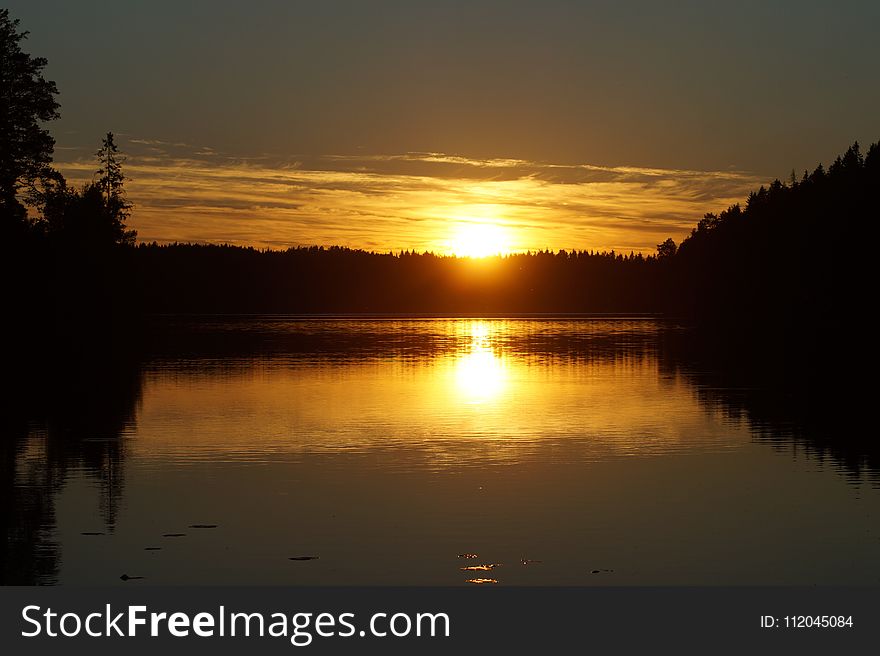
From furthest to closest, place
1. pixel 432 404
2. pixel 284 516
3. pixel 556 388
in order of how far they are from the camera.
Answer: pixel 556 388, pixel 432 404, pixel 284 516

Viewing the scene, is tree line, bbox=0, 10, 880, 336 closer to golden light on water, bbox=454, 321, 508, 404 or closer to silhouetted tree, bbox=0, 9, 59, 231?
silhouetted tree, bbox=0, 9, 59, 231

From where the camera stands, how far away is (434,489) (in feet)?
68.0

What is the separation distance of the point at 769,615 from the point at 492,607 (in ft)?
10.3

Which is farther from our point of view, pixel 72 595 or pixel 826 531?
pixel 826 531

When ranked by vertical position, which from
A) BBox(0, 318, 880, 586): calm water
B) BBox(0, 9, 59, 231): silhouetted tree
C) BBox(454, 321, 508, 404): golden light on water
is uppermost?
BBox(0, 9, 59, 231): silhouetted tree

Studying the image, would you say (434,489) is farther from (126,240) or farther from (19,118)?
(126,240)

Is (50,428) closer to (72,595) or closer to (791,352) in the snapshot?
(72,595)

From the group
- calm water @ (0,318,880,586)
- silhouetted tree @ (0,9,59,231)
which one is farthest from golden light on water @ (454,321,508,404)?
silhouetted tree @ (0,9,59,231)

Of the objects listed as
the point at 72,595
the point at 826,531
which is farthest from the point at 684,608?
the point at 72,595

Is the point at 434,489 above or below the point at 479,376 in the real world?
below

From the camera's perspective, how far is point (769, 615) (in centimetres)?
1314

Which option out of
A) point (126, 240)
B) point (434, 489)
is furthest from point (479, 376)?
point (126, 240)

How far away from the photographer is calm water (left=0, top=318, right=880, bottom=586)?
50.2ft

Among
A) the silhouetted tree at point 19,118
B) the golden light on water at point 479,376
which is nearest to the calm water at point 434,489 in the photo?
the golden light on water at point 479,376
